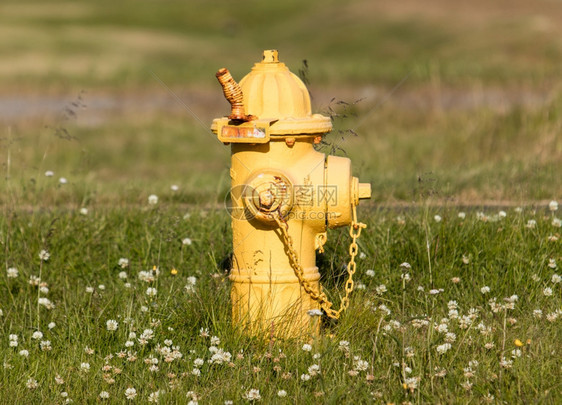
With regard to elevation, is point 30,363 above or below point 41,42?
below

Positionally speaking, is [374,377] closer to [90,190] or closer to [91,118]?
[90,190]

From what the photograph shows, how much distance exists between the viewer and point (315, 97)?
17.2m

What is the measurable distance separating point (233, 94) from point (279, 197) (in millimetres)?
528

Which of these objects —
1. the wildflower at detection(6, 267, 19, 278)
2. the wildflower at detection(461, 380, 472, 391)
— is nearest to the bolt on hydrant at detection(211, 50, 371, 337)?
the wildflower at detection(461, 380, 472, 391)

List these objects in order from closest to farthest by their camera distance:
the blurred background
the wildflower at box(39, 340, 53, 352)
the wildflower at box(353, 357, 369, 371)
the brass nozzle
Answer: the wildflower at box(353, 357, 369, 371) < the brass nozzle < the wildflower at box(39, 340, 53, 352) < the blurred background

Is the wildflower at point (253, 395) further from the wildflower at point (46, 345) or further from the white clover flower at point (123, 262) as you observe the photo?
the white clover flower at point (123, 262)

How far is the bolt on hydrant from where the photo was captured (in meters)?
3.96

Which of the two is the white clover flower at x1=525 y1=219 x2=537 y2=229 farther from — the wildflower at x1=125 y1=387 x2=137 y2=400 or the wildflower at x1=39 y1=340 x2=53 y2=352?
the wildflower at x1=39 y1=340 x2=53 y2=352

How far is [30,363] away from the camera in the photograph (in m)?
3.99

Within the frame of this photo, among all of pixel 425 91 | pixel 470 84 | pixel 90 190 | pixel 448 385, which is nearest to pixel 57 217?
pixel 90 190

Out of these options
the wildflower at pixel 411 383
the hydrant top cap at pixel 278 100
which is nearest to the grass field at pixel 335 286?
the wildflower at pixel 411 383

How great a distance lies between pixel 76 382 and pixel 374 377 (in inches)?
50.8

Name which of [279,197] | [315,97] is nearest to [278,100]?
[279,197]

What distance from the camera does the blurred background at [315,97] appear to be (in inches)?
293
